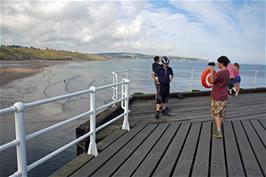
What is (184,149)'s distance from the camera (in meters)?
3.70

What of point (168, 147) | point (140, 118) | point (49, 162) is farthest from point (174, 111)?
→ point (49, 162)

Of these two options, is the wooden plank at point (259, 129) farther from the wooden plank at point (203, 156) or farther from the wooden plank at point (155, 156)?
the wooden plank at point (155, 156)

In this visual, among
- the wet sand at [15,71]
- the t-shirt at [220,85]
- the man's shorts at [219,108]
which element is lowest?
the wet sand at [15,71]

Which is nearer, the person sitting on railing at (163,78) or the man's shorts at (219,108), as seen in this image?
the man's shorts at (219,108)

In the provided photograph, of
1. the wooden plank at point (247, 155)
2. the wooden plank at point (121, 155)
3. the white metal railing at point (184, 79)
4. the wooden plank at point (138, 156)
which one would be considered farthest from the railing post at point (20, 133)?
the white metal railing at point (184, 79)

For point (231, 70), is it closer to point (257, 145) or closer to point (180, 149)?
point (257, 145)

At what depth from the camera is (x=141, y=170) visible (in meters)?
2.98

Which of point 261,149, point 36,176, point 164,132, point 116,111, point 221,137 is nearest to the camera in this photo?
point 261,149

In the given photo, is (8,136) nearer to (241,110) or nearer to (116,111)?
(116,111)

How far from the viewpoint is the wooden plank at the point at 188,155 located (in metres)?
→ 2.96

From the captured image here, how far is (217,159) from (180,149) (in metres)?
0.56

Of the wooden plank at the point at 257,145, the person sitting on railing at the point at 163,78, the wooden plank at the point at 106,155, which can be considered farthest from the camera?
the person sitting on railing at the point at 163,78

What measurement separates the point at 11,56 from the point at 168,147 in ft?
385

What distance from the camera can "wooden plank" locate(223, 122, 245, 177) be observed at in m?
2.96
